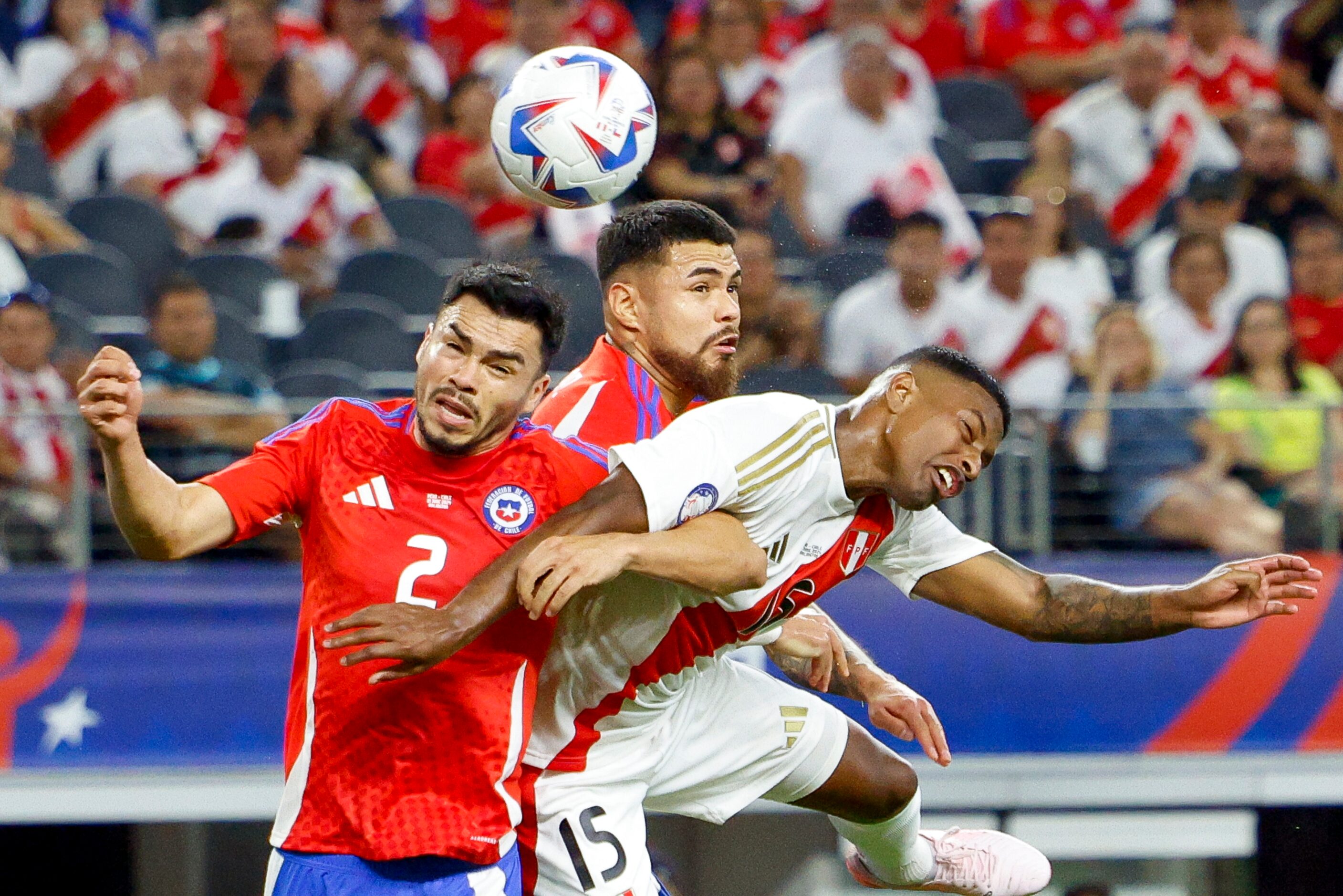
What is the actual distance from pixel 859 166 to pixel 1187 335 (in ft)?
5.49

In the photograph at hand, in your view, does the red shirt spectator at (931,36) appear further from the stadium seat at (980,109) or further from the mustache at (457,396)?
the mustache at (457,396)

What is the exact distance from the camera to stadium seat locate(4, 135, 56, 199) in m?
8.59

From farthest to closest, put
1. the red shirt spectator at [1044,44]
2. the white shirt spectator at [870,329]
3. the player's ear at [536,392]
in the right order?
the red shirt spectator at [1044,44] < the white shirt spectator at [870,329] < the player's ear at [536,392]

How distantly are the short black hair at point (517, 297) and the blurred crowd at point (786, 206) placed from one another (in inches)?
54.4

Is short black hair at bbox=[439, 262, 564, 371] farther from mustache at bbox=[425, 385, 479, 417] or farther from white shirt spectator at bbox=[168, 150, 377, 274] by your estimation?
white shirt spectator at bbox=[168, 150, 377, 274]

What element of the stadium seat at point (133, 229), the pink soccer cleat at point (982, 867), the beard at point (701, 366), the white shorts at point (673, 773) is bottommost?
the pink soccer cleat at point (982, 867)

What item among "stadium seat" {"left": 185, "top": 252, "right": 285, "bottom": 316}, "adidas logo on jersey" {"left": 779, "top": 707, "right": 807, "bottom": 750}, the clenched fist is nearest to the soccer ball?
"adidas logo on jersey" {"left": 779, "top": 707, "right": 807, "bottom": 750}

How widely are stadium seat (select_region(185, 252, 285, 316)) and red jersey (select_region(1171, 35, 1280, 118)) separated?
5.11 metres

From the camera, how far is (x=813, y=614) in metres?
4.37

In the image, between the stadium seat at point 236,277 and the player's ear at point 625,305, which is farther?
the stadium seat at point 236,277

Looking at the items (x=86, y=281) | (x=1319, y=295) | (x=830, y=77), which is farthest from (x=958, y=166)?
(x=86, y=281)

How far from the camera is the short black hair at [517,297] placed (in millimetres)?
3605

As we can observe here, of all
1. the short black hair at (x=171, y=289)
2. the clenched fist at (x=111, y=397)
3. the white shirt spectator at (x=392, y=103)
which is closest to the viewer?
the clenched fist at (x=111, y=397)

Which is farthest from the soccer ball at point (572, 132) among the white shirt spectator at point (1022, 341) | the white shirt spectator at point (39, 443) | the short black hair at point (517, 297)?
the white shirt spectator at point (1022, 341)
